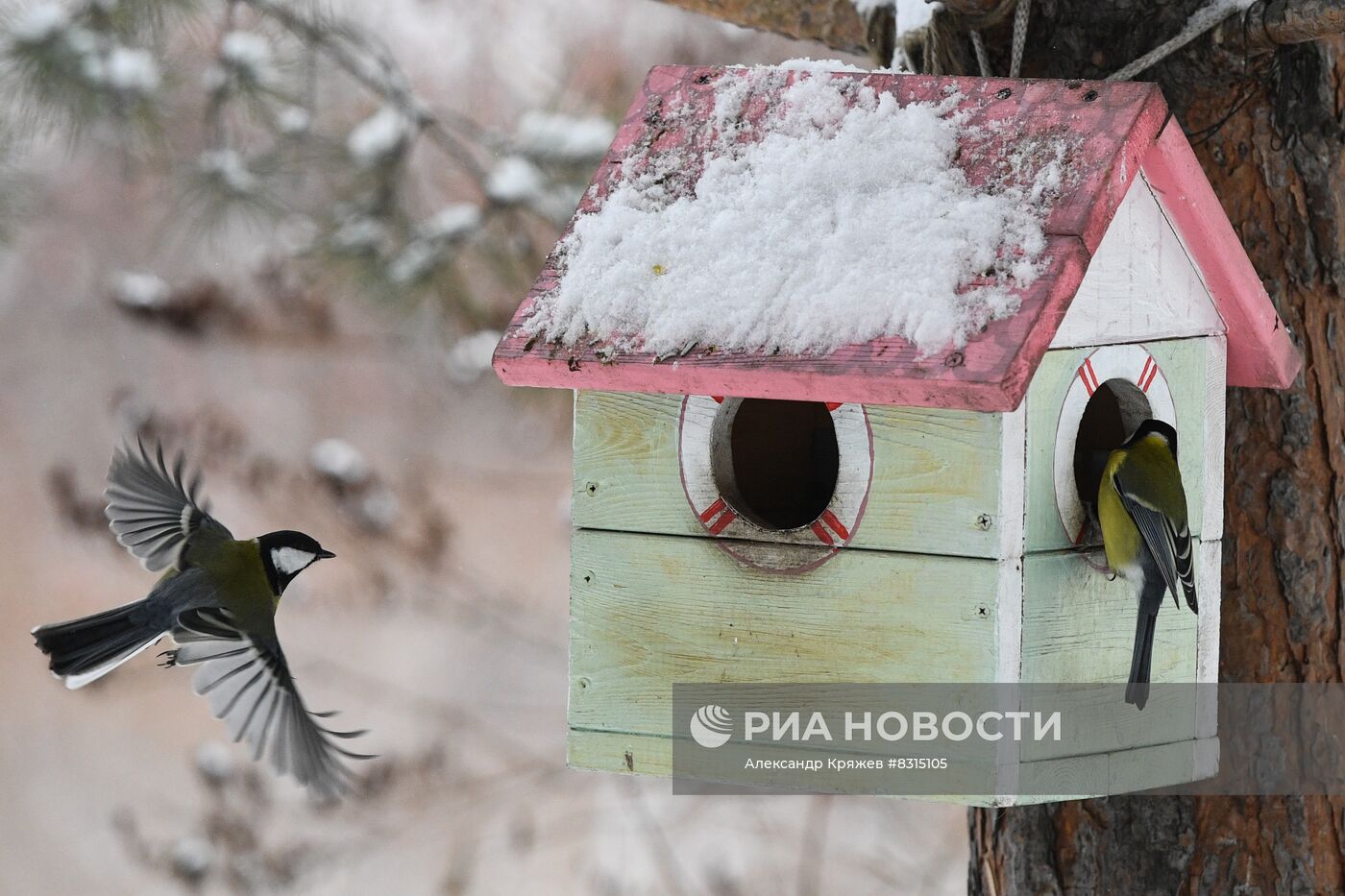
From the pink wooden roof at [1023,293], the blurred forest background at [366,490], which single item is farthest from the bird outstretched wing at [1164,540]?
the blurred forest background at [366,490]

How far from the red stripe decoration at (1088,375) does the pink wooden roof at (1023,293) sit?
0.49 ft

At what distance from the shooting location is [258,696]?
5.43ft

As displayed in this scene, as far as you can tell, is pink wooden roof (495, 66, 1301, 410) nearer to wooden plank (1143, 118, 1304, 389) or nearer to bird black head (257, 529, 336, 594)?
wooden plank (1143, 118, 1304, 389)

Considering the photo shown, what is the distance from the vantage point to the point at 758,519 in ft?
4.71

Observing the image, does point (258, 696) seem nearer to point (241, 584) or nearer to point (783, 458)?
point (241, 584)

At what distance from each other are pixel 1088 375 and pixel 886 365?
0.27 metres

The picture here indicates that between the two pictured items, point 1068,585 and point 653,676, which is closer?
point 1068,585

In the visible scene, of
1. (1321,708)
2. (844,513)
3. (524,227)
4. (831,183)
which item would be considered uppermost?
(524,227)

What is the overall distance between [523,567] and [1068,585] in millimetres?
3418

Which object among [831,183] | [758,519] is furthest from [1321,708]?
[831,183]

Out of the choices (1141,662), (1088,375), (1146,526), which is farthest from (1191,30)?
(1141,662)

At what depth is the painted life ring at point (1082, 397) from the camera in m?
1.34

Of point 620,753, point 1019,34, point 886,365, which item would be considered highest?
point 1019,34

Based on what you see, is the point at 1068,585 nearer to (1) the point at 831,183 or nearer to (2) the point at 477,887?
(1) the point at 831,183
